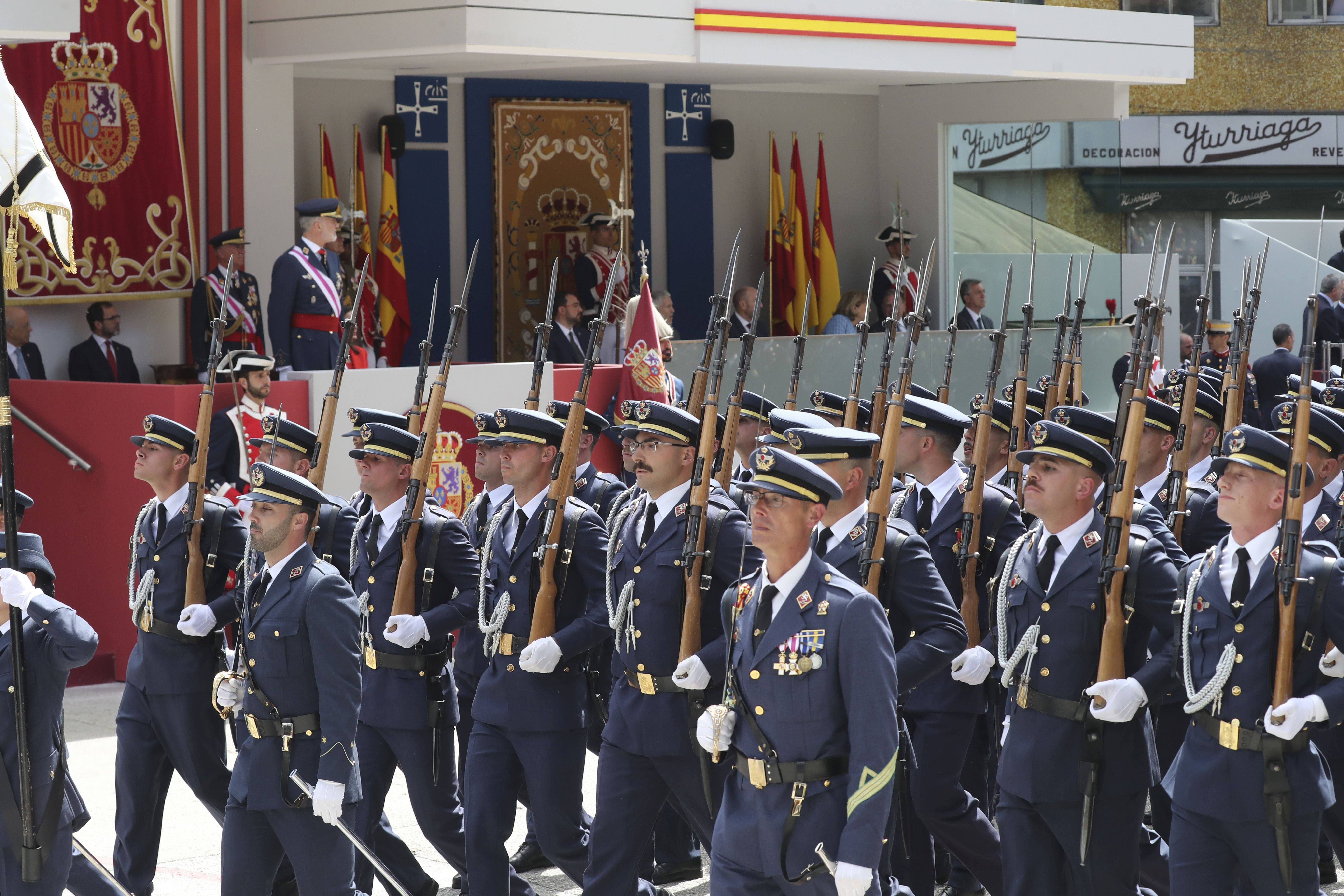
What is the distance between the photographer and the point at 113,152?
1102cm

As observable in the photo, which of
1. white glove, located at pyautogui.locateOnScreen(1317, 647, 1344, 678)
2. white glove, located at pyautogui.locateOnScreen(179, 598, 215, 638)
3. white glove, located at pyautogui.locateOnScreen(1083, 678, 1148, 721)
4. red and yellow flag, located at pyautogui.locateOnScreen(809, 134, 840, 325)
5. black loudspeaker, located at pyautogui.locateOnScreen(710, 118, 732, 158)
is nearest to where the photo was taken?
white glove, located at pyautogui.locateOnScreen(1317, 647, 1344, 678)

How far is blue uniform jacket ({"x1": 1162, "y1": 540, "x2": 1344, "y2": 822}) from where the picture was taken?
4516mm

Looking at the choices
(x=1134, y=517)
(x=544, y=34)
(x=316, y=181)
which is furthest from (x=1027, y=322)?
(x=316, y=181)

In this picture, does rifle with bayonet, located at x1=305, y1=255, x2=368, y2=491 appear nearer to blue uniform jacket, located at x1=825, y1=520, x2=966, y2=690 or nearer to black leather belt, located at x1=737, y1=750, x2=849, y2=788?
blue uniform jacket, located at x1=825, y1=520, x2=966, y2=690

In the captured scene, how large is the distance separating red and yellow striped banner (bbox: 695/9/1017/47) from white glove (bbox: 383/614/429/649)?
699cm

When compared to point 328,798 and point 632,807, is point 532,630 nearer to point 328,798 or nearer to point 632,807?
point 632,807

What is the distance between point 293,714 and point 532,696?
85cm

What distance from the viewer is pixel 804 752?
160 inches

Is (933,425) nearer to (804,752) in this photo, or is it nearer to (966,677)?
(966,677)

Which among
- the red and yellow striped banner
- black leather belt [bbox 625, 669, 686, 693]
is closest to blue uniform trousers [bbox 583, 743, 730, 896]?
black leather belt [bbox 625, 669, 686, 693]

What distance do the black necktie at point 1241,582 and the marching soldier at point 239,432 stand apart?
19.2 ft

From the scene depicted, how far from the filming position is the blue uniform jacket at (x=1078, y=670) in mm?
4891

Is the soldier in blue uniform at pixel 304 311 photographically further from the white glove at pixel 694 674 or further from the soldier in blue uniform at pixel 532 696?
the white glove at pixel 694 674

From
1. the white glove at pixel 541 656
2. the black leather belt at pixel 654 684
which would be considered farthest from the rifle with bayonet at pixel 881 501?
the white glove at pixel 541 656
